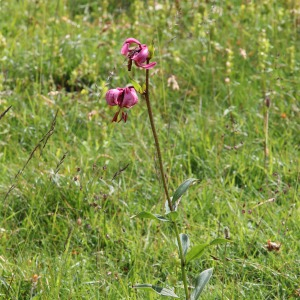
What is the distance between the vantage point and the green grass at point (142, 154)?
2.72 m

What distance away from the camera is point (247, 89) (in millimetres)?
4016

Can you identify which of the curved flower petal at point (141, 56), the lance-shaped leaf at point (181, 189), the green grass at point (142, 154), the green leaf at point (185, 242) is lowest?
the green grass at point (142, 154)

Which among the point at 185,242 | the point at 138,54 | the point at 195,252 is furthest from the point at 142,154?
the point at 138,54

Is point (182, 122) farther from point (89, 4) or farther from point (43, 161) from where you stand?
point (89, 4)

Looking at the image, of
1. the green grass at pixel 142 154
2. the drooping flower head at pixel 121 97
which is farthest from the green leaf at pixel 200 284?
the drooping flower head at pixel 121 97

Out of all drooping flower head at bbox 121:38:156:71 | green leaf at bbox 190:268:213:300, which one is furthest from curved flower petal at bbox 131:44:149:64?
green leaf at bbox 190:268:213:300

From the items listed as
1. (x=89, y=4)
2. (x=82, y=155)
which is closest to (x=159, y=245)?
(x=82, y=155)

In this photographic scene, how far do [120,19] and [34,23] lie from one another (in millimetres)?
624

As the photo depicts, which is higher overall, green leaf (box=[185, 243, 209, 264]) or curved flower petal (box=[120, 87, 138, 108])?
curved flower petal (box=[120, 87, 138, 108])

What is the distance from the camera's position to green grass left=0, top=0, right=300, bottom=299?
8.94 ft

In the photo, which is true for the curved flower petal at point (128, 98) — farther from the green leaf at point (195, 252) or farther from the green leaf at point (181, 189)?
the green leaf at point (195, 252)

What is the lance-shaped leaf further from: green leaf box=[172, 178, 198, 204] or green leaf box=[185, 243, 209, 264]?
green leaf box=[185, 243, 209, 264]

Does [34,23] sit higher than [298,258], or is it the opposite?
[34,23]

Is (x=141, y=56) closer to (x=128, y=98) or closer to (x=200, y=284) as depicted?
(x=128, y=98)
